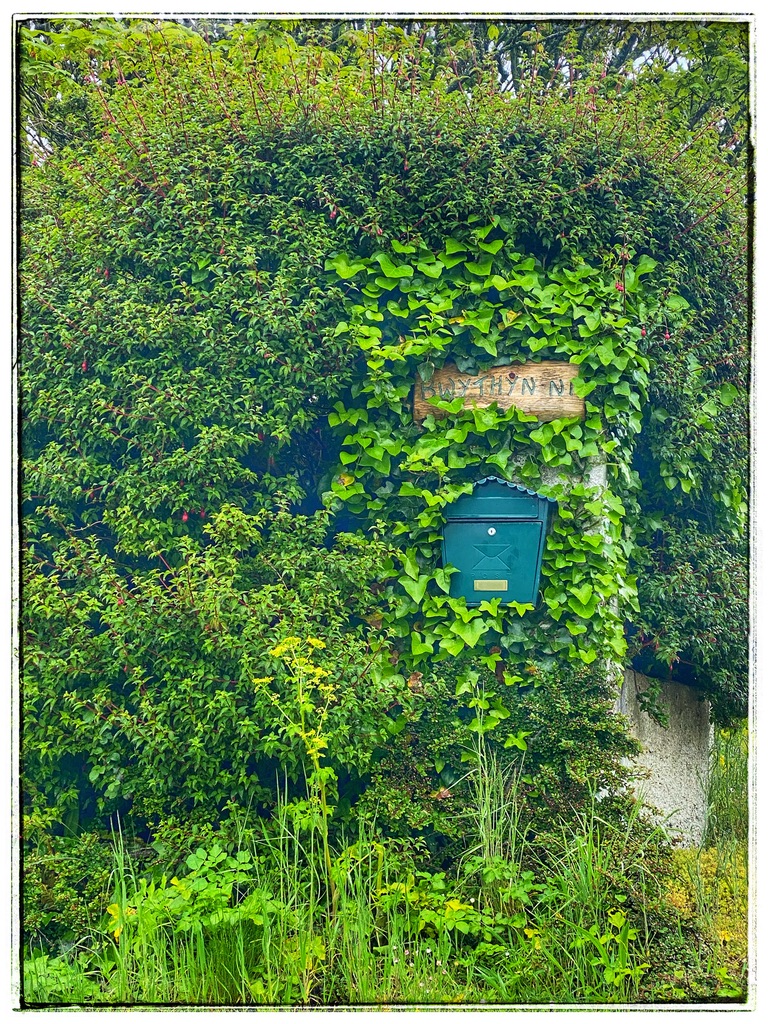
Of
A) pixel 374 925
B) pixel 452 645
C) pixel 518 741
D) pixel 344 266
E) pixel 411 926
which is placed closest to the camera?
pixel 374 925

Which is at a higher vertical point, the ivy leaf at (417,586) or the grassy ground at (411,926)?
the ivy leaf at (417,586)

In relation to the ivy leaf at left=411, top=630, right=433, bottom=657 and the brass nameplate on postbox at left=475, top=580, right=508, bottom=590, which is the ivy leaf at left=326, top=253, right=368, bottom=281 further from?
the ivy leaf at left=411, top=630, right=433, bottom=657

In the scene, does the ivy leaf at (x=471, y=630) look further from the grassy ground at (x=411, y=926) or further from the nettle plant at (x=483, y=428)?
the grassy ground at (x=411, y=926)

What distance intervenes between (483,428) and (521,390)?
11.7 inches

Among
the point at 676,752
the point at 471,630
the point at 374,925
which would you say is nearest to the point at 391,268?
the point at 471,630

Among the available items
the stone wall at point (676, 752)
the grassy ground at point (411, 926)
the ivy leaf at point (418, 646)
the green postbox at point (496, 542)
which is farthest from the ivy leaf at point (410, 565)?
the stone wall at point (676, 752)

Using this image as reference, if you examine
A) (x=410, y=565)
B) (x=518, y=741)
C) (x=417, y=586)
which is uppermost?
(x=410, y=565)

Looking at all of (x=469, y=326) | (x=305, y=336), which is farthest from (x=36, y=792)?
(x=469, y=326)

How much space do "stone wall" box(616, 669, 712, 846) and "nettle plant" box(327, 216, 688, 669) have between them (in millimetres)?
735

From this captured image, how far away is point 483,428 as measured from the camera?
434 cm

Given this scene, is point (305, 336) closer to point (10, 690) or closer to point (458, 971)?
point (10, 690)

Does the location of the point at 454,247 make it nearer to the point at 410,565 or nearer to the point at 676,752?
the point at 410,565

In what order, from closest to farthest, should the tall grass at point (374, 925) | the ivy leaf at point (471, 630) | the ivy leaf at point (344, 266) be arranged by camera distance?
the tall grass at point (374, 925), the ivy leaf at point (471, 630), the ivy leaf at point (344, 266)

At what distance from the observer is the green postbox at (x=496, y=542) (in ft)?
13.9
